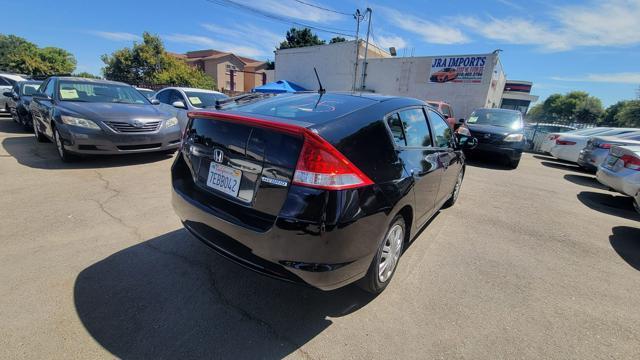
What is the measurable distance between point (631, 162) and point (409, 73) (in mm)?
16264

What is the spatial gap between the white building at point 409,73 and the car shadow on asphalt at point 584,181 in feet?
31.4

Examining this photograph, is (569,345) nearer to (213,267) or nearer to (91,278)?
(213,267)

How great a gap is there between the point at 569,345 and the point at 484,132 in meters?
7.49

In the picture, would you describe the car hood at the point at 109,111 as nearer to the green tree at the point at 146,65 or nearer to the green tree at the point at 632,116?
the green tree at the point at 146,65

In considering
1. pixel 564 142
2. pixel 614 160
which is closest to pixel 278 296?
pixel 614 160

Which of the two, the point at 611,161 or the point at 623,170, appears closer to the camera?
the point at 623,170

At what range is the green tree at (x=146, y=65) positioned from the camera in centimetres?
3397

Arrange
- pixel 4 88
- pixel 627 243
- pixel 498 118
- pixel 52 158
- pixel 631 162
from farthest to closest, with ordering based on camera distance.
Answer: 1. pixel 4 88
2. pixel 498 118
3. pixel 52 158
4. pixel 631 162
5. pixel 627 243

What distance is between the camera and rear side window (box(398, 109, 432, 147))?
2771 millimetres

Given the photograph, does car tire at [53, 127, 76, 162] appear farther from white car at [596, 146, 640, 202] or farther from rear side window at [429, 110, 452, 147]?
white car at [596, 146, 640, 202]

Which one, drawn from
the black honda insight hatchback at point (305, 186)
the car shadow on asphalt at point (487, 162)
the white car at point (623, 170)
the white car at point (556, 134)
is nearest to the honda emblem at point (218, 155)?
the black honda insight hatchback at point (305, 186)

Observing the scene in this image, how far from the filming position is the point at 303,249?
1.83 metres

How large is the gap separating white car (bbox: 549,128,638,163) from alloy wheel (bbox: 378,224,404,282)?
34.5ft

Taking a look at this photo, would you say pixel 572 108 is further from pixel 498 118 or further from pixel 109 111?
pixel 109 111
